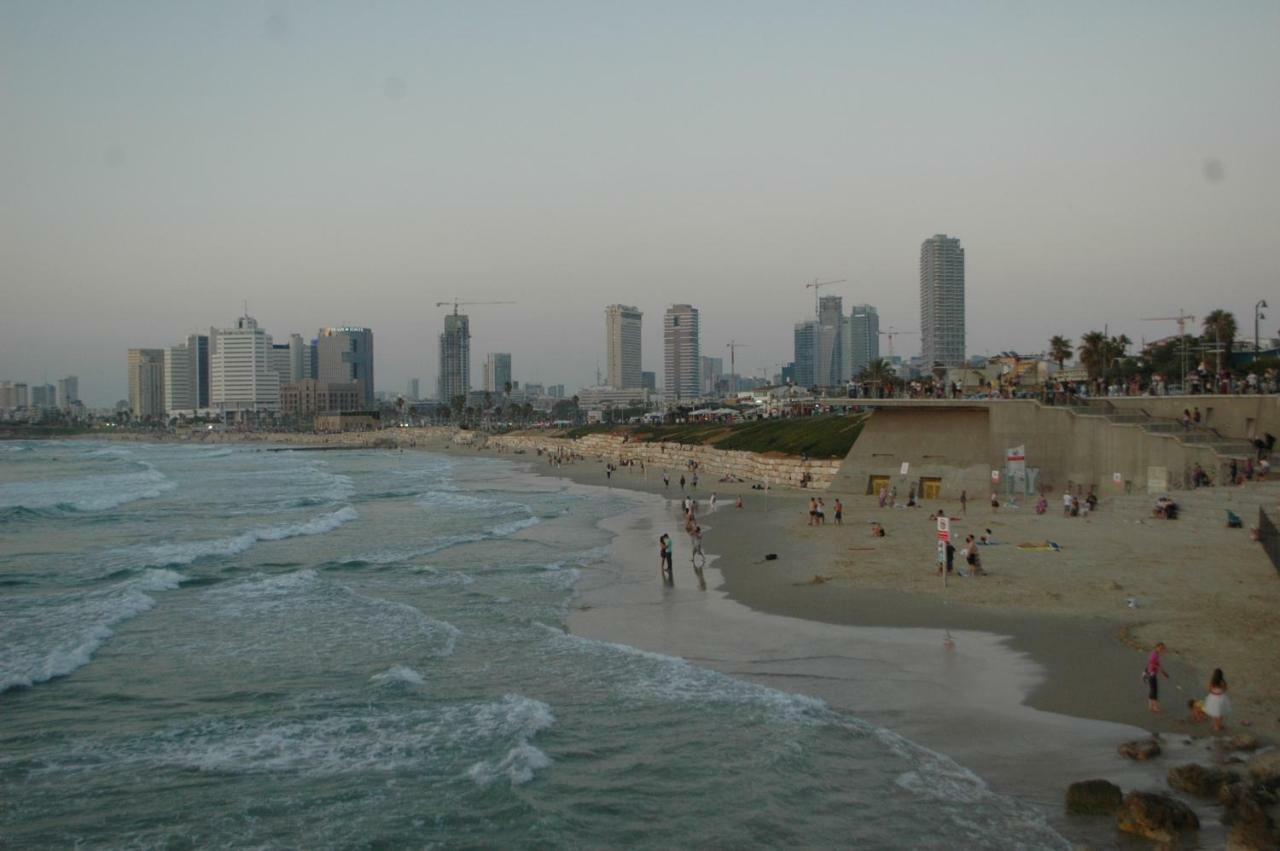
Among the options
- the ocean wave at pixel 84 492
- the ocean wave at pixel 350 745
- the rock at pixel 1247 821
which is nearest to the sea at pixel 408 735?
the ocean wave at pixel 350 745

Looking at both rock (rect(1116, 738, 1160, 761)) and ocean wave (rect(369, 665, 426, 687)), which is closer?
rock (rect(1116, 738, 1160, 761))

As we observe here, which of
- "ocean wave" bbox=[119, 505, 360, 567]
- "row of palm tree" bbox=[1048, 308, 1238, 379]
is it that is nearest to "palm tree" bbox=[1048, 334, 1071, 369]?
"row of palm tree" bbox=[1048, 308, 1238, 379]

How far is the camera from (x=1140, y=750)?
10.5 m

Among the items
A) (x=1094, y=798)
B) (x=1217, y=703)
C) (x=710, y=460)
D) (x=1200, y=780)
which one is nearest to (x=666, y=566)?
(x=1217, y=703)

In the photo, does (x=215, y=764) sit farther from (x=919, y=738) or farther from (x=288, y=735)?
(x=919, y=738)

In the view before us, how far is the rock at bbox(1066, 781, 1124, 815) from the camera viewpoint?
922 cm

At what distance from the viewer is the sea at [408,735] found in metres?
9.79

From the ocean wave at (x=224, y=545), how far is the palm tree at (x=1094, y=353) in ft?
149

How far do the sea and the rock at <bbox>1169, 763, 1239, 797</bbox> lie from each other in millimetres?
1470

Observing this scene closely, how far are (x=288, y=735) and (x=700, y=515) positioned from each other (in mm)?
27322

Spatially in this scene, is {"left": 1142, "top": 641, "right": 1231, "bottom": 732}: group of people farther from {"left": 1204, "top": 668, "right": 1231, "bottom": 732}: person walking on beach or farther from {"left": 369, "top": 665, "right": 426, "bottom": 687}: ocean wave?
{"left": 369, "top": 665, "right": 426, "bottom": 687}: ocean wave

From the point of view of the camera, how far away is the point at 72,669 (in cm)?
1611

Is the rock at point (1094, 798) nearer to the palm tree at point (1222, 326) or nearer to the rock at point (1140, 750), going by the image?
the rock at point (1140, 750)

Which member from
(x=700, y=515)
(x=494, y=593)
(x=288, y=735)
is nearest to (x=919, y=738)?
(x=288, y=735)
